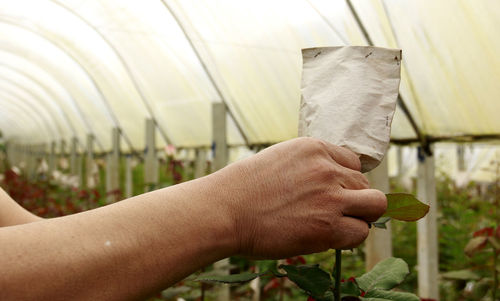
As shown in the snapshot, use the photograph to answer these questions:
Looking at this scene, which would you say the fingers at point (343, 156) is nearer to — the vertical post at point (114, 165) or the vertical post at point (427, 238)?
the vertical post at point (427, 238)

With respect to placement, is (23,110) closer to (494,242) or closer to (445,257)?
(445,257)

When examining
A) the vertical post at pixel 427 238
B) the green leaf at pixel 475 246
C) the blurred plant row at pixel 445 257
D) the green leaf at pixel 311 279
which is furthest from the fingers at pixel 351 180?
the vertical post at pixel 427 238

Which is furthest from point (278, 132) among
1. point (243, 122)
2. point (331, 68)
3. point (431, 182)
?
point (331, 68)

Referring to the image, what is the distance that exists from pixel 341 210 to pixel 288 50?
94.1 inches

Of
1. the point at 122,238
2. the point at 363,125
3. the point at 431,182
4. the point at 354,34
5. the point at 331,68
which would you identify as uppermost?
the point at 354,34

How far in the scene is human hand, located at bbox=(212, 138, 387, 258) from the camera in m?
0.82

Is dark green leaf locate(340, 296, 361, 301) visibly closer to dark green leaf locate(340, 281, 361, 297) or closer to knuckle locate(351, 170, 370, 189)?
dark green leaf locate(340, 281, 361, 297)

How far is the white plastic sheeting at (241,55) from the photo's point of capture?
2.28 meters

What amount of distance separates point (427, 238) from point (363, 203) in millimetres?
2086

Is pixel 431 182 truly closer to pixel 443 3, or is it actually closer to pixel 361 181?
pixel 443 3

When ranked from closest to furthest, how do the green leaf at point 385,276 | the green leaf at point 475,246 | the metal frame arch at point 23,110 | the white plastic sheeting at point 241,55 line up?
the green leaf at point 385,276 → the green leaf at point 475,246 → the white plastic sheeting at point 241,55 → the metal frame arch at point 23,110

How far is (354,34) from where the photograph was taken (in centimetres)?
251

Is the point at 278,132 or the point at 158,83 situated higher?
the point at 158,83

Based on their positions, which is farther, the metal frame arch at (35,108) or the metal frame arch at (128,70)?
the metal frame arch at (35,108)
